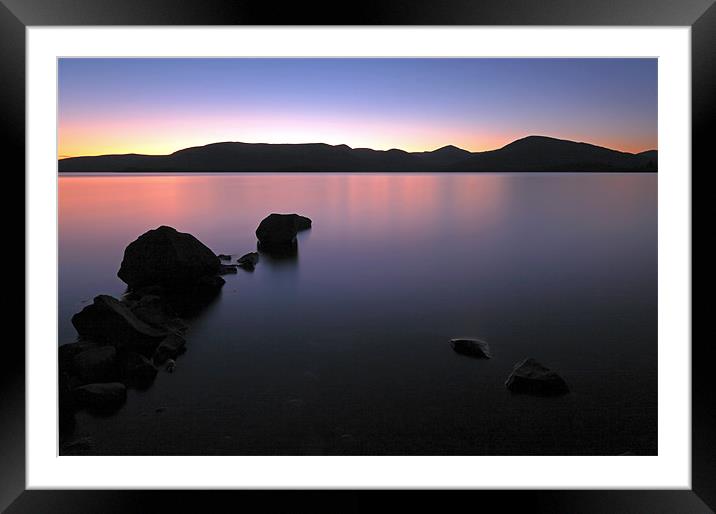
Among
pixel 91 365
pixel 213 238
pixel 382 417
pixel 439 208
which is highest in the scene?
pixel 439 208

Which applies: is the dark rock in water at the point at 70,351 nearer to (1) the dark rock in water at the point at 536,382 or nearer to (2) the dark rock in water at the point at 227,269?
(1) the dark rock in water at the point at 536,382

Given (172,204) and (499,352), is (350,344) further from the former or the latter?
(172,204)

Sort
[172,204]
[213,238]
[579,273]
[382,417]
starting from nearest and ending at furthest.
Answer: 1. [382,417]
2. [579,273]
3. [213,238]
4. [172,204]

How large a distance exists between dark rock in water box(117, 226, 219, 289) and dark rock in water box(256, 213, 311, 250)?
3.39 m

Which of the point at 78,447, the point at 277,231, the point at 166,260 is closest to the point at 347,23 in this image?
the point at 78,447

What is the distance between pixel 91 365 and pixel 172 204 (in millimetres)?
17793

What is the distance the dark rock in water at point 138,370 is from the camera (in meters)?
3.73

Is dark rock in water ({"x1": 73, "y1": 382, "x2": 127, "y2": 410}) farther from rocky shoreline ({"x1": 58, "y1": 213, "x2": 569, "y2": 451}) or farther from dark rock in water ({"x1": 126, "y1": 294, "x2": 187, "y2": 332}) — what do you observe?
dark rock in water ({"x1": 126, "y1": 294, "x2": 187, "y2": 332})

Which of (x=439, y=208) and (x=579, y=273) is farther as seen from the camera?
(x=439, y=208)

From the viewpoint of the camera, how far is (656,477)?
1.22 m

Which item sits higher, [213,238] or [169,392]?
[213,238]

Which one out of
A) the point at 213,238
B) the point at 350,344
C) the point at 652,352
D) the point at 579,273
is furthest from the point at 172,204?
the point at 652,352

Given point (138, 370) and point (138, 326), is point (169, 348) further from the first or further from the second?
point (138, 370)

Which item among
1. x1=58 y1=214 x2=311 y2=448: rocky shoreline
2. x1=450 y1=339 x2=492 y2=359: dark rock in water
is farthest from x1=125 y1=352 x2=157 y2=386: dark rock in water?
x1=450 y1=339 x2=492 y2=359: dark rock in water
